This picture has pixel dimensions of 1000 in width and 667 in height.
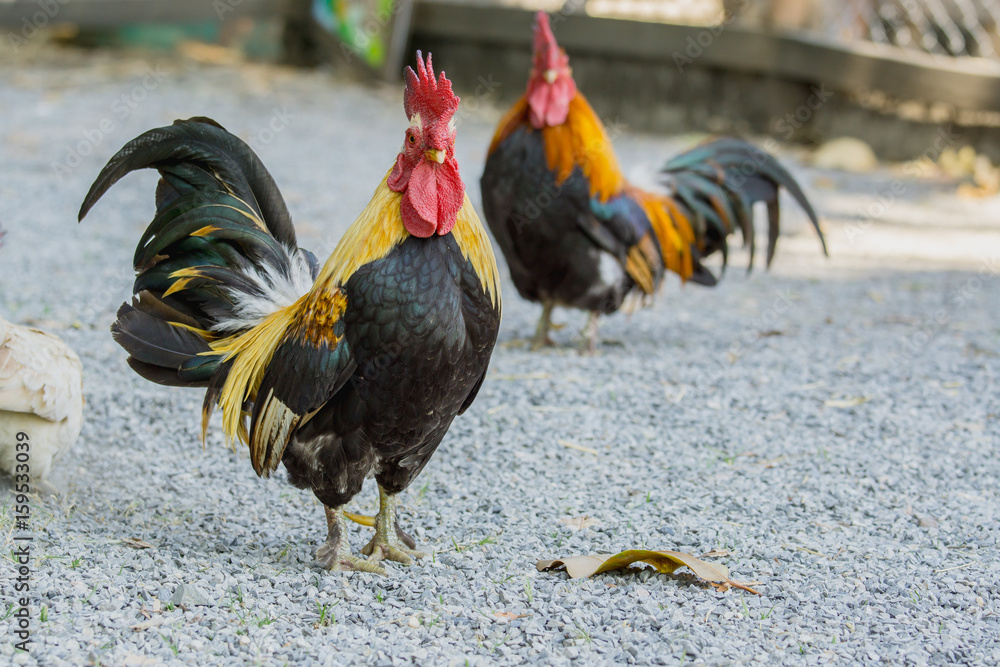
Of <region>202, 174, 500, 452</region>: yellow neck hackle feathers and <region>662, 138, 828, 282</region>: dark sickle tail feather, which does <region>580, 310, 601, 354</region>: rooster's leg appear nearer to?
<region>662, 138, 828, 282</region>: dark sickle tail feather

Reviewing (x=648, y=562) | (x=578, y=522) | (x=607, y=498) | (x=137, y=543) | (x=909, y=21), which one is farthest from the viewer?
(x=909, y=21)

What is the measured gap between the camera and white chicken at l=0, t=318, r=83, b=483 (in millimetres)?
3459

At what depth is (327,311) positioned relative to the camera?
10.00 ft

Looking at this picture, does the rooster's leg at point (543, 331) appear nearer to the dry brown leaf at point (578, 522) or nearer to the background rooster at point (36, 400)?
the dry brown leaf at point (578, 522)

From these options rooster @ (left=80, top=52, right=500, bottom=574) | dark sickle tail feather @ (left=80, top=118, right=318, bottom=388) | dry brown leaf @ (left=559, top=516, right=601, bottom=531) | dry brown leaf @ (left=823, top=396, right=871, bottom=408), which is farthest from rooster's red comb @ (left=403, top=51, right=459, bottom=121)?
dry brown leaf @ (left=823, top=396, right=871, bottom=408)

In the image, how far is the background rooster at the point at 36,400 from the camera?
3.46 metres

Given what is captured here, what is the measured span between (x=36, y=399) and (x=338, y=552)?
1.27m

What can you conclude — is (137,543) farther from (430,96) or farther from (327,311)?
(430,96)

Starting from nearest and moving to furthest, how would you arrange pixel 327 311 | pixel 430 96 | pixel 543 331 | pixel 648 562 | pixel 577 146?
pixel 430 96, pixel 327 311, pixel 648 562, pixel 577 146, pixel 543 331

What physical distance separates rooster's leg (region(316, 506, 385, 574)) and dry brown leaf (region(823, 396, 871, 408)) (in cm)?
282

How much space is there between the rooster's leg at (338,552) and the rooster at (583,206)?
263cm

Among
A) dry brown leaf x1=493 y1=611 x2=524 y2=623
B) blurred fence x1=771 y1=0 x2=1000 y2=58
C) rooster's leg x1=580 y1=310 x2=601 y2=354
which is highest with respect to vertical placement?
blurred fence x1=771 y1=0 x2=1000 y2=58

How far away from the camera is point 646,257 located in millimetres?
5910

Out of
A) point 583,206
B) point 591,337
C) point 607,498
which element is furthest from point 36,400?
point 591,337
